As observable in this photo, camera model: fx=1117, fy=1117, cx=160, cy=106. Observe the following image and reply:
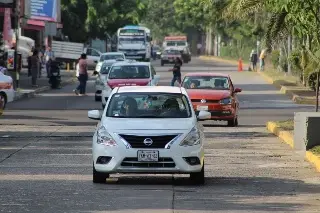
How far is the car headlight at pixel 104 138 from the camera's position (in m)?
16.6

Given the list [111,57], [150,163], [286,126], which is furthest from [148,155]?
[111,57]

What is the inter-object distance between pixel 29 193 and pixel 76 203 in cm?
132

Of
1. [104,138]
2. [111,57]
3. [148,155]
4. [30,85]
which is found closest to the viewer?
[148,155]

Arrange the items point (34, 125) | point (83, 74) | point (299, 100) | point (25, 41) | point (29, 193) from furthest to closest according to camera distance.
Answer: point (25, 41) < point (83, 74) < point (299, 100) < point (34, 125) < point (29, 193)

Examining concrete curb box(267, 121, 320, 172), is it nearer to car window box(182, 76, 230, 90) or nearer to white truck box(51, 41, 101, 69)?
car window box(182, 76, 230, 90)

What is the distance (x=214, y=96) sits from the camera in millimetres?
31359

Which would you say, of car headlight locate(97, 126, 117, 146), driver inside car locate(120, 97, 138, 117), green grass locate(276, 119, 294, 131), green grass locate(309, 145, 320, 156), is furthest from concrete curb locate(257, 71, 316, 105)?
car headlight locate(97, 126, 117, 146)

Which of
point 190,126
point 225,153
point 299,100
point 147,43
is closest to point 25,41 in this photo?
point 147,43

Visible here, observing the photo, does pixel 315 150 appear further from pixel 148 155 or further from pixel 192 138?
pixel 148 155

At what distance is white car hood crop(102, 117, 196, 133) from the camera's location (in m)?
16.6

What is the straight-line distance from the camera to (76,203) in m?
14.6

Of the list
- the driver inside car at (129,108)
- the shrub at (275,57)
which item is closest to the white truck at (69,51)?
the shrub at (275,57)

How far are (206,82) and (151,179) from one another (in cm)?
1502

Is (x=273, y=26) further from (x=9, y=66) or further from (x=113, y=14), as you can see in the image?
(x=113, y=14)
